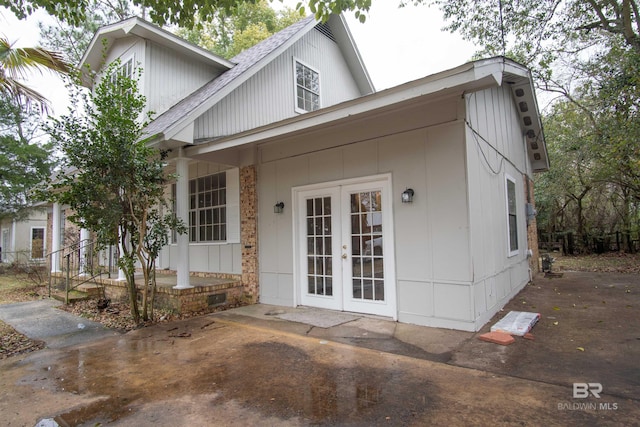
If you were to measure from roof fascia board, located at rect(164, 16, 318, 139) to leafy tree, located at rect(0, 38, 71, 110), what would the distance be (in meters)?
2.41

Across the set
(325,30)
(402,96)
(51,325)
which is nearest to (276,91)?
(325,30)

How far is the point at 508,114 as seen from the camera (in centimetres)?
750

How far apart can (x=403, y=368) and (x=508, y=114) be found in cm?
623

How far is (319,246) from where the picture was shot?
20.1 ft

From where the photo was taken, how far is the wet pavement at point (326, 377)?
8.77 feet

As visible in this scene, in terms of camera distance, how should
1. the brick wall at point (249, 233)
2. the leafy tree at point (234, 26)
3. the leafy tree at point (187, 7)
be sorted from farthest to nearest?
the leafy tree at point (234, 26) → the brick wall at point (249, 233) → the leafy tree at point (187, 7)

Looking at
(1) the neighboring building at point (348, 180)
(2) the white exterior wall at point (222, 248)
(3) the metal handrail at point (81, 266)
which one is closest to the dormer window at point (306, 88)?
(1) the neighboring building at point (348, 180)

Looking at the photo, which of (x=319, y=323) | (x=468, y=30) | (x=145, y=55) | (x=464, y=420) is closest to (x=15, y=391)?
(x=319, y=323)

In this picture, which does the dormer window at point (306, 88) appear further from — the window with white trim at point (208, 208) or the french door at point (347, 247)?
the french door at point (347, 247)

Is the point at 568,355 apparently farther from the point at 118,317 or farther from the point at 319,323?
the point at 118,317

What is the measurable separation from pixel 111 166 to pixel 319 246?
3408 mm

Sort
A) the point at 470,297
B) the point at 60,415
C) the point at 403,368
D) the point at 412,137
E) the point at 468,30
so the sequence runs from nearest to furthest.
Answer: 1. the point at 60,415
2. the point at 403,368
3. the point at 470,297
4. the point at 412,137
5. the point at 468,30

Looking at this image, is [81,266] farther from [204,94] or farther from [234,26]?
[234,26]

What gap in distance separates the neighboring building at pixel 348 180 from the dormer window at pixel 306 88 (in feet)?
0.16
